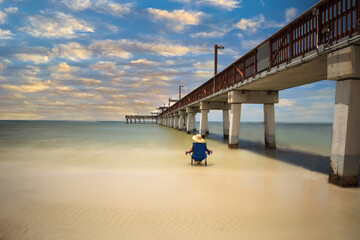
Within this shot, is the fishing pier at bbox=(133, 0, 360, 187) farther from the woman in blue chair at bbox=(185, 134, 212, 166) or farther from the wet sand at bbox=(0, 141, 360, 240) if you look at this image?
the woman in blue chair at bbox=(185, 134, 212, 166)

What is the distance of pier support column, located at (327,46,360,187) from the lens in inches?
240

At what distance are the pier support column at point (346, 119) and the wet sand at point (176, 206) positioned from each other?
522 millimetres

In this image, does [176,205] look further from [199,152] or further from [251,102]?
[251,102]

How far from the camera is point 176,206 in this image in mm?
4930

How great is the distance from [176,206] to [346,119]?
4964 mm

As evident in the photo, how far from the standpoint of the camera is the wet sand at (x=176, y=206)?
12.6 feet

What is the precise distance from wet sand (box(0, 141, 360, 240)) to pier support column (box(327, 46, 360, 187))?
0.52 metres

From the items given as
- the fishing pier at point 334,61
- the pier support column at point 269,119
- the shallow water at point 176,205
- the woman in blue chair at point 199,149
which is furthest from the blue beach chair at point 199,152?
the pier support column at point 269,119

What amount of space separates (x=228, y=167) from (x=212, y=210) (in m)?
4.68

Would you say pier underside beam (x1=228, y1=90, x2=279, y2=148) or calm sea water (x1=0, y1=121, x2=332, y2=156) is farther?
calm sea water (x1=0, y1=121, x2=332, y2=156)

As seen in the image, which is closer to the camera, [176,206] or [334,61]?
[176,206]

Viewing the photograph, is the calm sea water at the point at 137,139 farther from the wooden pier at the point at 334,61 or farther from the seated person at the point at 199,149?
the seated person at the point at 199,149

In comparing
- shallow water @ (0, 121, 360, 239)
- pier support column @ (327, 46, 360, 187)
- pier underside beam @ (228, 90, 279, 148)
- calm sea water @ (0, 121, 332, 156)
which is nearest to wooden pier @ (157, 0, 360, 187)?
pier support column @ (327, 46, 360, 187)

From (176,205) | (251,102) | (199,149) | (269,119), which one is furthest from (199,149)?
(269,119)
